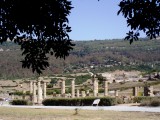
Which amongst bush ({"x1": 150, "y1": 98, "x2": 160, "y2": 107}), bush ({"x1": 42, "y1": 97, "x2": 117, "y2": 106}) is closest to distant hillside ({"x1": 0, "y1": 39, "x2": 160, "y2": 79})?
bush ({"x1": 42, "y1": 97, "x2": 117, "y2": 106})

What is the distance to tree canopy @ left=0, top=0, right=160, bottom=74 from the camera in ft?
19.3

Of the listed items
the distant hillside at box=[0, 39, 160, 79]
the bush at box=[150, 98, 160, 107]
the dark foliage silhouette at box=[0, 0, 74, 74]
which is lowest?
the distant hillside at box=[0, 39, 160, 79]

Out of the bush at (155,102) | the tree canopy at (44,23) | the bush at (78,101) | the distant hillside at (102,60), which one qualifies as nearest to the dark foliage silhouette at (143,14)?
the tree canopy at (44,23)

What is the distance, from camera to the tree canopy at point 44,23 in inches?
232

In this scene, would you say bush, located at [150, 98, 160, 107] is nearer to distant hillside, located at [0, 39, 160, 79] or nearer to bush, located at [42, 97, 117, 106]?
bush, located at [42, 97, 117, 106]

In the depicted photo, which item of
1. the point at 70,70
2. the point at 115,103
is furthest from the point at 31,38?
the point at 70,70

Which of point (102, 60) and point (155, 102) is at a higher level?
point (155, 102)

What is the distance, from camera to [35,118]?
2181 centimetres

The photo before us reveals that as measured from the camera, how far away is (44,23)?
20.1 feet

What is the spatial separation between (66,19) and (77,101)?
102 ft

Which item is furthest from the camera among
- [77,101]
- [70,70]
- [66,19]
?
[70,70]

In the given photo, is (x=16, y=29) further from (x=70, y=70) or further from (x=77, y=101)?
(x=70, y=70)

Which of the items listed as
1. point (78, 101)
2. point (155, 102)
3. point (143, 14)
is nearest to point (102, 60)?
point (78, 101)

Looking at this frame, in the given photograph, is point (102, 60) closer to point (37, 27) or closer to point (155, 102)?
point (155, 102)
